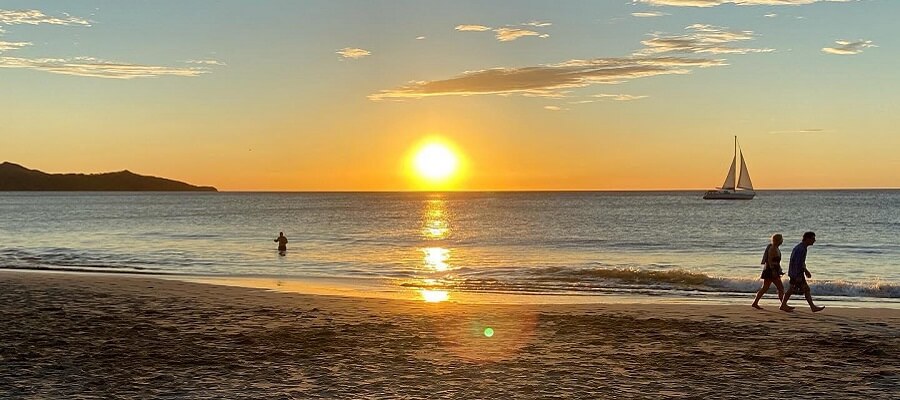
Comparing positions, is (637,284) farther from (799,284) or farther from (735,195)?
(735,195)

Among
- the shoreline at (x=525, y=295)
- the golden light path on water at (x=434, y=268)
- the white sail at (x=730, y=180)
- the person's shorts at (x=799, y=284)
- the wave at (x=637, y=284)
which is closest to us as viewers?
the person's shorts at (x=799, y=284)

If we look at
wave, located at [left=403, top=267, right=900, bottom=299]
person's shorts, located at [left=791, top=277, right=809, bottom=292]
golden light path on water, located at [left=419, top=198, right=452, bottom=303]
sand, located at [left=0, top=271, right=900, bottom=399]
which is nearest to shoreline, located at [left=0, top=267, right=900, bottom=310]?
golden light path on water, located at [left=419, top=198, right=452, bottom=303]

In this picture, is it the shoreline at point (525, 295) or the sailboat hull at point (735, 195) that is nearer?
the shoreline at point (525, 295)

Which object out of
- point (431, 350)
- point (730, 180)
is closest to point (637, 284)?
point (431, 350)

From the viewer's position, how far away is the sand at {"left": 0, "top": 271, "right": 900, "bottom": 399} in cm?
961

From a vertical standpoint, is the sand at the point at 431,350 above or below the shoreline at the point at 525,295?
above

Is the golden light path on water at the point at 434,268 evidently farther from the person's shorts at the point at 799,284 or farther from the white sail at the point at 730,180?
the white sail at the point at 730,180

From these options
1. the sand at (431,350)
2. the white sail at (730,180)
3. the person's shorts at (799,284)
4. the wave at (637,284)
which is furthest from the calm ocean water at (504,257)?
the white sail at (730,180)

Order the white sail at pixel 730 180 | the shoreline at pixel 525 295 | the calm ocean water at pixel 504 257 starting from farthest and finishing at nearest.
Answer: the white sail at pixel 730 180
the calm ocean water at pixel 504 257
the shoreline at pixel 525 295

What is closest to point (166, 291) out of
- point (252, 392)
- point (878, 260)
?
point (252, 392)

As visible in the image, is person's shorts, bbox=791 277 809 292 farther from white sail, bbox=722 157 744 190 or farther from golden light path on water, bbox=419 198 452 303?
white sail, bbox=722 157 744 190

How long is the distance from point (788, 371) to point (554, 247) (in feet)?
139

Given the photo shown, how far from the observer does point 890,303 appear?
852 inches

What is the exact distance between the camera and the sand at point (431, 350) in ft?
31.5
